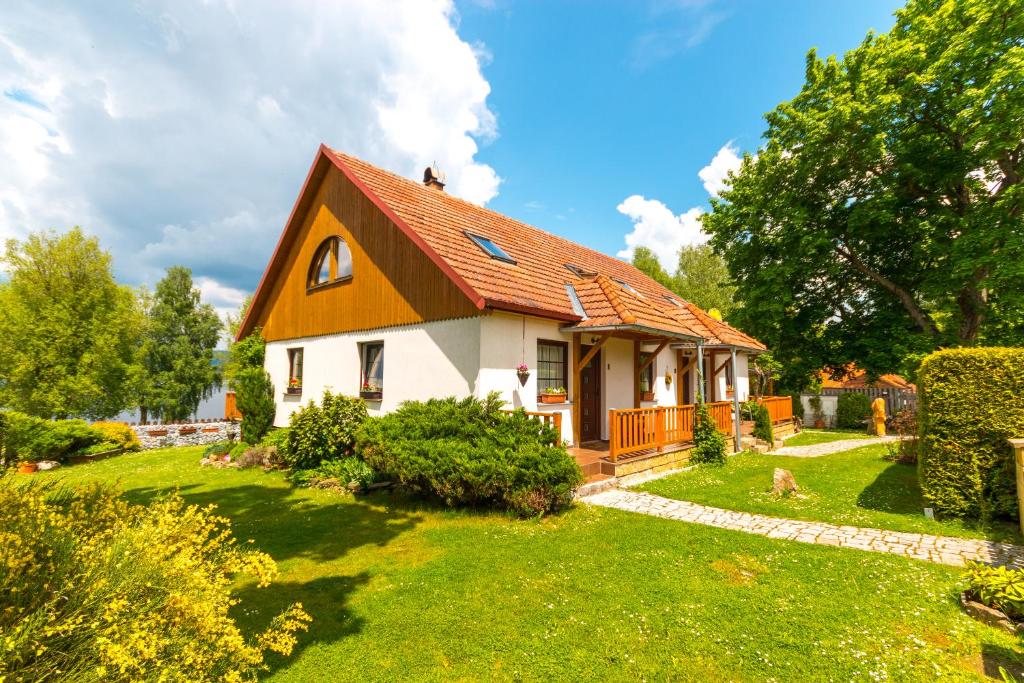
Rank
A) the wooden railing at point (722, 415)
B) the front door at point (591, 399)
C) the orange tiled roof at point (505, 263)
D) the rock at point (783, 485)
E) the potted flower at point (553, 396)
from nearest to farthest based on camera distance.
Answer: the rock at point (783, 485), the orange tiled roof at point (505, 263), the potted flower at point (553, 396), the front door at point (591, 399), the wooden railing at point (722, 415)

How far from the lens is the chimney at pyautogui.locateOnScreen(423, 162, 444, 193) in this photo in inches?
610

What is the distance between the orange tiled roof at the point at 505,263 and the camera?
967 cm

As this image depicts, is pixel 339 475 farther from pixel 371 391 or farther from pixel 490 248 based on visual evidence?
pixel 490 248

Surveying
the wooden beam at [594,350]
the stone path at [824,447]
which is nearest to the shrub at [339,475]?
the wooden beam at [594,350]

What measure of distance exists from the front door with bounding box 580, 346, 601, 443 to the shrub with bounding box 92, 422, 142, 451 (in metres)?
17.9

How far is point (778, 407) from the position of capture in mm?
17391

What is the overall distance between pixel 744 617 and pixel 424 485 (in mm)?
5774

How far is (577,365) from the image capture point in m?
10.6

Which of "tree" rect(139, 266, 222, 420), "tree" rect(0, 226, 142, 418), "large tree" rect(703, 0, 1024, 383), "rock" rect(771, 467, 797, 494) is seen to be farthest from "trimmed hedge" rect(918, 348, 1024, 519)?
"tree" rect(139, 266, 222, 420)

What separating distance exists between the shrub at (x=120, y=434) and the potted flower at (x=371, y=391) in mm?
11982

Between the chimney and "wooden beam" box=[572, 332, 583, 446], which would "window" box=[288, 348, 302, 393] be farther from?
"wooden beam" box=[572, 332, 583, 446]

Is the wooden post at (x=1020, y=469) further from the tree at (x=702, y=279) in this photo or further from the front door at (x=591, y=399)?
the tree at (x=702, y=279)

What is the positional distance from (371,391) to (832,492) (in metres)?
11.2

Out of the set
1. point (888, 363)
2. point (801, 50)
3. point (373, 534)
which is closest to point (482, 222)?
point (373, 534)
